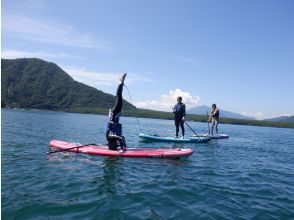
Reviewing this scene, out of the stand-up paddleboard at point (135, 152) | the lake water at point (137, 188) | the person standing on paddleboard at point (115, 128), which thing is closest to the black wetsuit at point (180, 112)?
the stand-up paddleboard at point (135, 152)

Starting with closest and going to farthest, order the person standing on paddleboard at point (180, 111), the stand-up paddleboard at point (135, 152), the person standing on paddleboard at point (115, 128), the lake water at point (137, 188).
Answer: the lake water at point (137, 188) → the stand-up paddleboard at point (135, 152) → the person standing on paddleboard at point (115, 128) → the person standing on paddleboard at point (180, 111)

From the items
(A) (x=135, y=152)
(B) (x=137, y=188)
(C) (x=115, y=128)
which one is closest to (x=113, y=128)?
(C) (x=115, y=128)

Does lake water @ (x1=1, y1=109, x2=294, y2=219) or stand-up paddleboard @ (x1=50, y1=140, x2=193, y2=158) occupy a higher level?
stand-up paddleboard @ (x1=50, y1=140, x2=193, y2=158)

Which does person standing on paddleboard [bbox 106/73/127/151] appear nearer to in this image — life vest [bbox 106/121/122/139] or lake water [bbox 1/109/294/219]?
life vest [bbox 106/121/122/139]

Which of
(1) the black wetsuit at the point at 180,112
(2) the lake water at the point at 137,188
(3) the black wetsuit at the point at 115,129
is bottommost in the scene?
(2) the lake water at the point at 137,188

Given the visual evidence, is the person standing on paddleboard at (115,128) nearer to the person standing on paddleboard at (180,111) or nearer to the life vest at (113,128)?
the life vest at (113,128)

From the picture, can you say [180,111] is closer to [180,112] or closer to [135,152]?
[180,112]

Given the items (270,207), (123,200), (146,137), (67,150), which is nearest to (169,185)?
(123,200)

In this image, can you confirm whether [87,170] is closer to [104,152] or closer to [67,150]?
[104,152]

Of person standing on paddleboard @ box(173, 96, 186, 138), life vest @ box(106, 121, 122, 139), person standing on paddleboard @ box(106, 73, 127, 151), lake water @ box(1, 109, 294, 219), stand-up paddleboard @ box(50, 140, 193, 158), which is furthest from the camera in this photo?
person standing on paddleboard @ box(173, 96, 186, 138)

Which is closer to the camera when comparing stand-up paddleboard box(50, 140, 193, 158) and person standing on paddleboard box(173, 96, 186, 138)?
stand-up paddleboard box(50, 140, 193, 158)

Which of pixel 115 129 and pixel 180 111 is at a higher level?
pixel 180 111

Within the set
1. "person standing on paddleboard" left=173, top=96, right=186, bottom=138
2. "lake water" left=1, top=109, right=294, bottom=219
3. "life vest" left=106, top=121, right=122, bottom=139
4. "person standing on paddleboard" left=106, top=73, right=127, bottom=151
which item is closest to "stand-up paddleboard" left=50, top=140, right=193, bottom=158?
"lake water" left=1, top=109, right=294, bottom=219

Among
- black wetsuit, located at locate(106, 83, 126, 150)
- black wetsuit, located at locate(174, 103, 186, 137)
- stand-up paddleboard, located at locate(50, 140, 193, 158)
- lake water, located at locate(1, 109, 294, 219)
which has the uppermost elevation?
black wetsuit, located at locate(174, 103, 186, 137)
